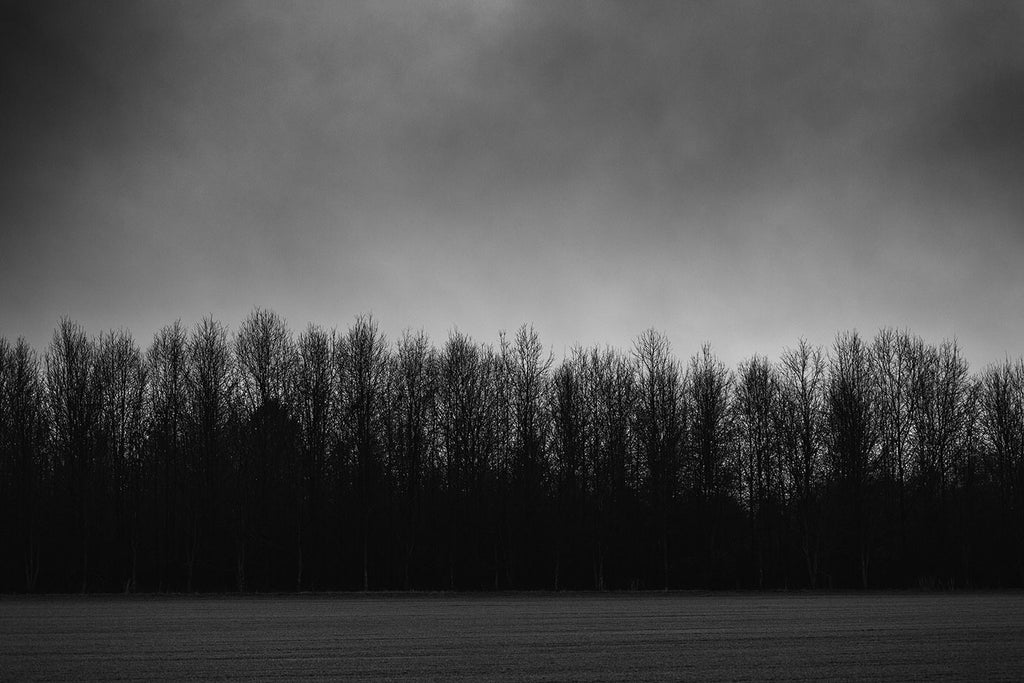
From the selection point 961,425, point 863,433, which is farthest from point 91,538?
point 961,425

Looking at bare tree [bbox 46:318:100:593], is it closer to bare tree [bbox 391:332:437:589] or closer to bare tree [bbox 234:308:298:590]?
bare tree [bbox 234:308:298:590]

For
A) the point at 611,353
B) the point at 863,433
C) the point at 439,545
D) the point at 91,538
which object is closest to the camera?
the point at 91,538

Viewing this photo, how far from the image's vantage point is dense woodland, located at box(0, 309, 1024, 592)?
58.4 meters

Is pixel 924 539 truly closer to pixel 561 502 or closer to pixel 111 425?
pixel 561 502

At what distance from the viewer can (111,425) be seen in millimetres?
62531

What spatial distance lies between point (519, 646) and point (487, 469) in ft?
155

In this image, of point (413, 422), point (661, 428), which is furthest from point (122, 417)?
point (661, 428)

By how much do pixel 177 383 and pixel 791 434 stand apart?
43509mm

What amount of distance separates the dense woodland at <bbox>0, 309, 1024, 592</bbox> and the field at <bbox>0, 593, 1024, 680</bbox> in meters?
31.2

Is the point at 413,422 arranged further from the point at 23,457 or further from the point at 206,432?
the point at 23,457

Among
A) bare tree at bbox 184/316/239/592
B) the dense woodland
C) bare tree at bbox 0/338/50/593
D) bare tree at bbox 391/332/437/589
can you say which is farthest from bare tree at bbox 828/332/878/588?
bare tree at bbox 0/338/50/593

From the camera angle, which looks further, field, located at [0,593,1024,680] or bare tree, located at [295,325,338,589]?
bare tree, located at [295,325,338,589]

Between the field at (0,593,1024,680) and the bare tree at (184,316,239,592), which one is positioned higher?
the bare tree at (184,316,239,592)

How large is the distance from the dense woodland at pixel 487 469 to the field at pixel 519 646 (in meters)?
31.2
